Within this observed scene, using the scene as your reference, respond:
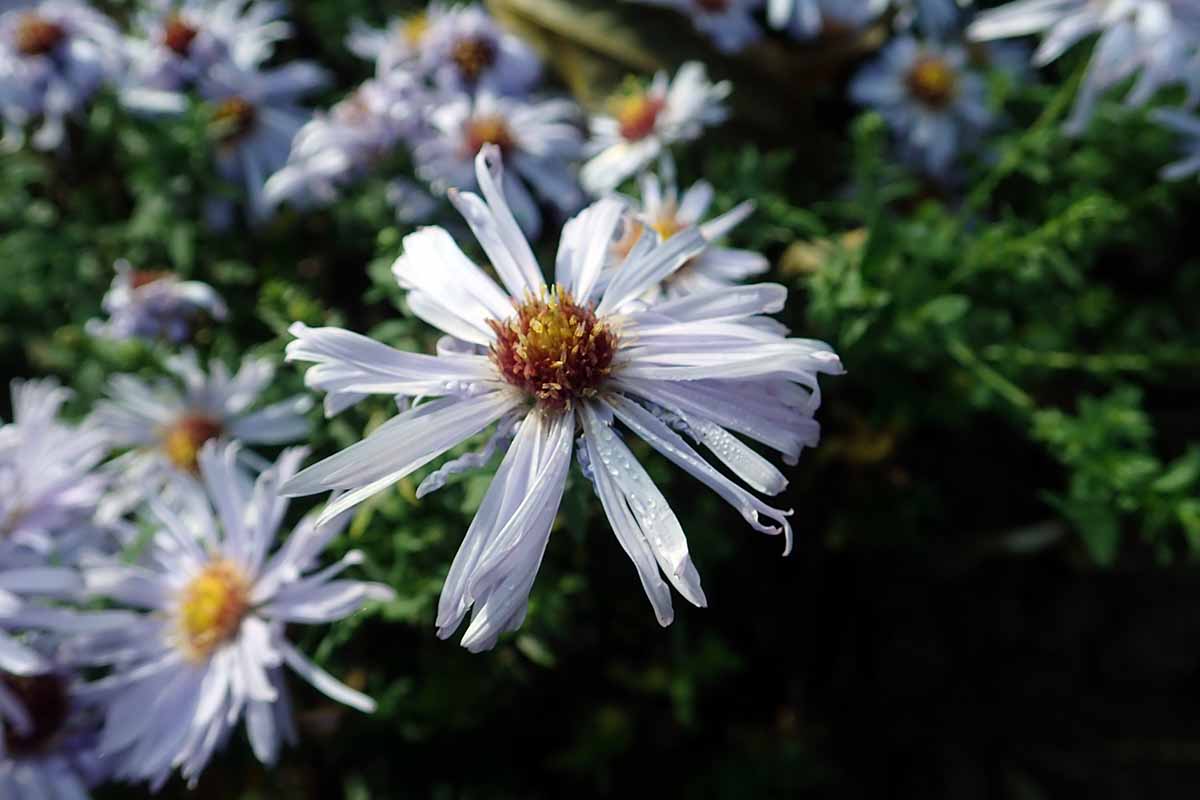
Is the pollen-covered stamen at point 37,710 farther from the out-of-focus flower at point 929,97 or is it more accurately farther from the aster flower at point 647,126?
the out-of-focus flower at point 929,97

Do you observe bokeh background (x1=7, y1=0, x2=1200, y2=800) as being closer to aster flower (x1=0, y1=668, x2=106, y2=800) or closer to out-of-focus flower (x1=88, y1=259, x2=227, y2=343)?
out-of-focus flower (x1=88, y1=259, x2=227, y2=343)

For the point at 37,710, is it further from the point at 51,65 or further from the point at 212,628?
the point at 51,65

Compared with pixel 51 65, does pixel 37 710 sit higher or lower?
lower

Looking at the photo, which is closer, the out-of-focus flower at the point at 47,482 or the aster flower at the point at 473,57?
the out-of-focus flower at the point at 47,482

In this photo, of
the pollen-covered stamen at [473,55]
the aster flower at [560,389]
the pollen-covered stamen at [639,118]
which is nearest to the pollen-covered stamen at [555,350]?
the aster flower at [560,389]

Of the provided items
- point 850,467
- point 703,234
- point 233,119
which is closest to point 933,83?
point 850,467

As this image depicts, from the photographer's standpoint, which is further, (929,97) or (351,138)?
(929,97)
